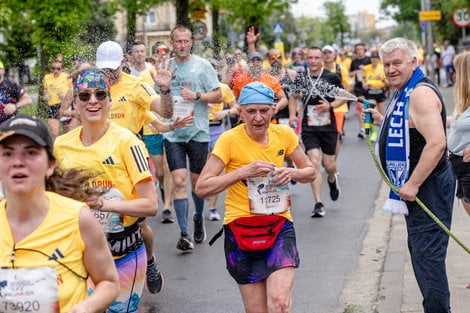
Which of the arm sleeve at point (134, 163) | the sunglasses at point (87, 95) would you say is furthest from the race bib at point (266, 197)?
the sunglasses at point (87, 95)

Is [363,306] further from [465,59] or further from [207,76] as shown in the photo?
[207,76]

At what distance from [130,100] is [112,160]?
2.80 meters

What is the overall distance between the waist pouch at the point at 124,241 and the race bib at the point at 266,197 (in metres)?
0.73

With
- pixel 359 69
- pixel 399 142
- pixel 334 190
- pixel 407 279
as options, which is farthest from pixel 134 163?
pixel 359 69

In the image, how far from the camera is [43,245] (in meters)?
3.50

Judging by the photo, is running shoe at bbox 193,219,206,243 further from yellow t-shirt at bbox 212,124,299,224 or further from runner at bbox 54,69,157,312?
runner at bbox 54,69,157,312

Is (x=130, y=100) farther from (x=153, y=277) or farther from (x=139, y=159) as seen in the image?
(x=139, y=159)

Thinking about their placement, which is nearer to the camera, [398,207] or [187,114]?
[398,207]

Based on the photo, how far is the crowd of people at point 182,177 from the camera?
11.5 feet

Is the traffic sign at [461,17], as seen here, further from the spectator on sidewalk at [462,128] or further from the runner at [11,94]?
the spectator on sidewalk at [462,128]

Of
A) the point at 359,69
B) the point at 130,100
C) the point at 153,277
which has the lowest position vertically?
the point at 153,277

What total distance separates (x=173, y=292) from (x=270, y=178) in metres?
2.51

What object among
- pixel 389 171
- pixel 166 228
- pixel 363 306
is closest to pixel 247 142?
pixel 389 171

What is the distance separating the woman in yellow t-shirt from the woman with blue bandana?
1.99 meters
